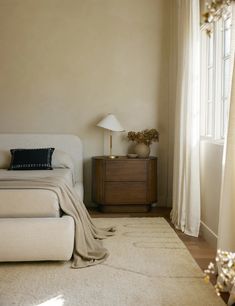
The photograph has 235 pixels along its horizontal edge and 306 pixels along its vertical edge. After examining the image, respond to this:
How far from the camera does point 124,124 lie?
527cm

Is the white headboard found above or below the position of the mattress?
above

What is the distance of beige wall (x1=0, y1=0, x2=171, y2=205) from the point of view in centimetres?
516

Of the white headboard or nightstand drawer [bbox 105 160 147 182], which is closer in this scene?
nightstand drawer [bbox 105 160 147 182]

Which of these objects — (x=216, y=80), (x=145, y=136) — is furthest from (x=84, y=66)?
(x=216, y=80)

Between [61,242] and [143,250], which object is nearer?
[61,242]

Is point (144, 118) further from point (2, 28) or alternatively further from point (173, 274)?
point (173, 274)

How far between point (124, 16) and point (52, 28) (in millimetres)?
955

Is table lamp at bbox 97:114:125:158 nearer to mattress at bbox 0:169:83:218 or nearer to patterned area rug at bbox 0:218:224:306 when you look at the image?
patterned area rug at bbox 0:218:224:306

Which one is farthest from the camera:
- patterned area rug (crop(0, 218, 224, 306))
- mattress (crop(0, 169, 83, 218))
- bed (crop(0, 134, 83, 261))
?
mattress (crop(0, 169, 83, 218))

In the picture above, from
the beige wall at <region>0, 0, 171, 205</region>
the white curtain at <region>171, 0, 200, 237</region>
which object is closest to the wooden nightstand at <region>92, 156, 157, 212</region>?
the beige wall at <region>0, 0, 171, 205</region>

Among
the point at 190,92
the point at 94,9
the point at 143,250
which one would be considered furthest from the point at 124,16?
the point at 143,250

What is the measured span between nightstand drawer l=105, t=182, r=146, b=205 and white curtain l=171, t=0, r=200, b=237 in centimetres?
80

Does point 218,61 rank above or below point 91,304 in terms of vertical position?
above

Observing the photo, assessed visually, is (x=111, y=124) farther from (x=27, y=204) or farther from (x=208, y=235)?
(x=27, y=204)
